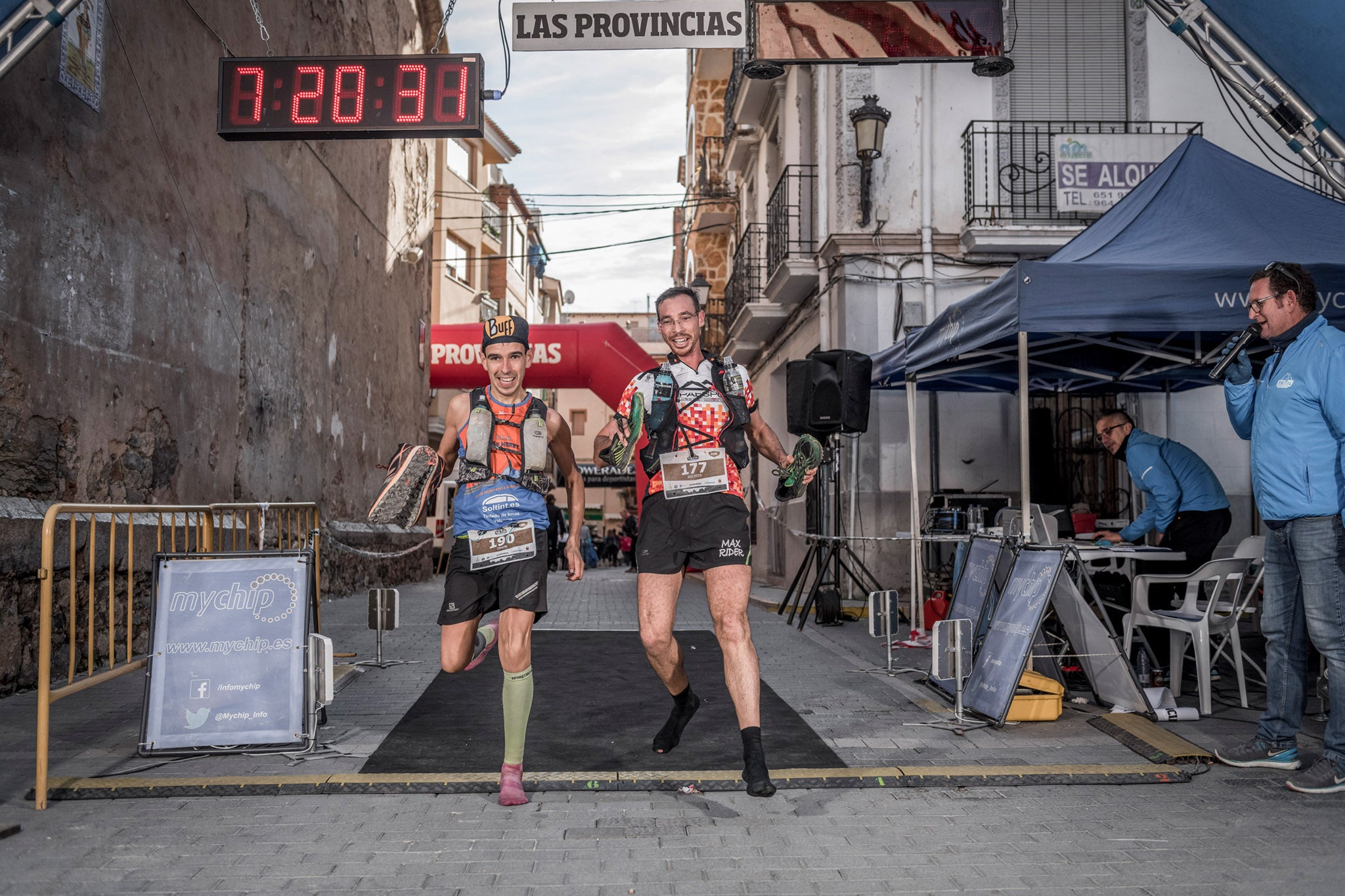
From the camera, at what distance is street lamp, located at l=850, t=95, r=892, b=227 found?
1316 cm

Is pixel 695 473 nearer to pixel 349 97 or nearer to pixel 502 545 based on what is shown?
pixel 502 545

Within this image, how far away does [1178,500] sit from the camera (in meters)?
7.51

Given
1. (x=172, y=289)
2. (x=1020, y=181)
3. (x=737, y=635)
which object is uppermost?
(x=1020, y=181)

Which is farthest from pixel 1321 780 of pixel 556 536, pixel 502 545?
pixel 556 536

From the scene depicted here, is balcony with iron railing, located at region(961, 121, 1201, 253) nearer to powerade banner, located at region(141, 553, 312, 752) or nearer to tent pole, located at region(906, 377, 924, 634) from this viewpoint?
tent pole, located at region(906, 377, 924, 634)

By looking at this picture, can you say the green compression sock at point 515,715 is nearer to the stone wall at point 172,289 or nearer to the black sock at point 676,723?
the black sock at point 676,723

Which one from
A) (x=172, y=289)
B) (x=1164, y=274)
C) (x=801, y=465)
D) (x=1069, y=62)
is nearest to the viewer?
(x=801, y=465)

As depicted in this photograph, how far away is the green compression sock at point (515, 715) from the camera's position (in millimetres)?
4344

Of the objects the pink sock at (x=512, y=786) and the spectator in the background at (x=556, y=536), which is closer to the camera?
the pink sock at (x=512, y=786)

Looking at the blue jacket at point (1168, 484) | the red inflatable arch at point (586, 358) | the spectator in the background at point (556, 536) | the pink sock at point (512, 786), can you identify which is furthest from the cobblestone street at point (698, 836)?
the spectator in the background at point (556, 536)

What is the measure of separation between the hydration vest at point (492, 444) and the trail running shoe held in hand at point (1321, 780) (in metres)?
3.35

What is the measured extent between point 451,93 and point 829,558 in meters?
5.75

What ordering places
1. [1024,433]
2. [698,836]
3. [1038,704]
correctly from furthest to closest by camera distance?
[1024,433] < [1038,704] < [698,836]

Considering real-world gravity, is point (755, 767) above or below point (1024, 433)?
below
